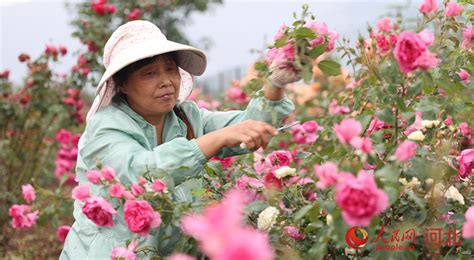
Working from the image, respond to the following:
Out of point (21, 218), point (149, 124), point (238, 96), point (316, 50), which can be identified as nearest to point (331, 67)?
point (316, 50)

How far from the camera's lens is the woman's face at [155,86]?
217cm

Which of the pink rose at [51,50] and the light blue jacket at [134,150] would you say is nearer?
the light blue jacket at [134,150]

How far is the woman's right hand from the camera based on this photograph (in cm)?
178

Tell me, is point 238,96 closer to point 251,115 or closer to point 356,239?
point 251,115

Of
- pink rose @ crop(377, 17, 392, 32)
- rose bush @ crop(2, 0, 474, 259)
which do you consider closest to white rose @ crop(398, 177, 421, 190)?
rose bush @ crop(2, 0, 474, 259)

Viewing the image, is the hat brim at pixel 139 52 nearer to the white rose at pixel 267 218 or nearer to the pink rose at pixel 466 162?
the white rose at pixel 267 218

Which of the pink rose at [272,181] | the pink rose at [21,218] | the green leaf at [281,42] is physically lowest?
the pink rose at [21,218]

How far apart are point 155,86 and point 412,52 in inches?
37.9

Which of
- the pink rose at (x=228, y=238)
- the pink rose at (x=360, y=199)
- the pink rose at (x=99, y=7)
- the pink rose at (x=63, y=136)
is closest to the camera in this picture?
the pink rose at (x=228, y=238)

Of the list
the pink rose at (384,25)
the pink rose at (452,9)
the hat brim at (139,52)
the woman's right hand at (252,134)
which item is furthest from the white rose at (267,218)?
the pink rose at (452,9)

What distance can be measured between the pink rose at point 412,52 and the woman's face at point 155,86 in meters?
0.92

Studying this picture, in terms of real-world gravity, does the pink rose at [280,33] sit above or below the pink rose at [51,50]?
above

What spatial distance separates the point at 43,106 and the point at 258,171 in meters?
2.82

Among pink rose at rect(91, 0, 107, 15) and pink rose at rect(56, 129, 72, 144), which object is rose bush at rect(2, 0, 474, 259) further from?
pink rose at rect(91, 0, 107, 15)
